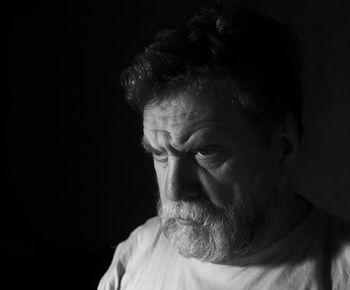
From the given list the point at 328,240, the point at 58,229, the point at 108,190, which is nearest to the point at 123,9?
the point at 108,190

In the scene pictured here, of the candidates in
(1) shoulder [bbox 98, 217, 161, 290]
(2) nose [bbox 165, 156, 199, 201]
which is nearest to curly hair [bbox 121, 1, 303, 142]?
(2) nose [bbox 165, 156, 199, 201]

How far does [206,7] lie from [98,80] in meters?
0.97

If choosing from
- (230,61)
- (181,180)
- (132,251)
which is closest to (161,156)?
(181,180)

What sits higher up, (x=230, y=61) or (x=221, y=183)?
(x=230, y=61)

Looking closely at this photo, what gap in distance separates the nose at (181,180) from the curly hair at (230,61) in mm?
115

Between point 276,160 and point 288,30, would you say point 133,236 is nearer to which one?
point 276,160

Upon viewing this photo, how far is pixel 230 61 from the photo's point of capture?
81 centimetres

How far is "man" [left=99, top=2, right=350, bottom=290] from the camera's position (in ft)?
2.66

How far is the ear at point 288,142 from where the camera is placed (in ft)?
2.85

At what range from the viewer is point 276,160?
0.88m

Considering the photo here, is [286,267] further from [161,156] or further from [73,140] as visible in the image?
[73,140]

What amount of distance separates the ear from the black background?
2.27 feet

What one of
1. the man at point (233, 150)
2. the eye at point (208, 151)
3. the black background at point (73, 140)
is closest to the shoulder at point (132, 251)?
the man at point (233, 150)

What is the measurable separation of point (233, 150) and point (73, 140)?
1.12 meters
